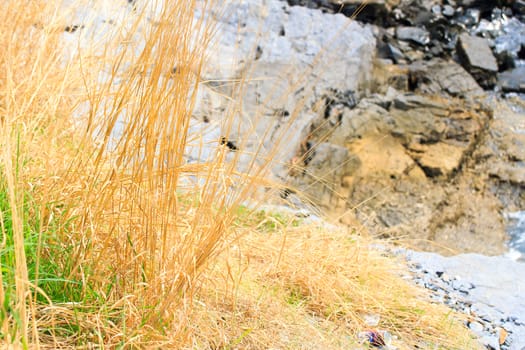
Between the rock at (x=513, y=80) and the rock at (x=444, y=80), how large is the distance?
621 millimetres

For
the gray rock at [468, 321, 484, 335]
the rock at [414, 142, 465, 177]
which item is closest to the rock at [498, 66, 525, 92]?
the rock at [414, 142, 465, 177]

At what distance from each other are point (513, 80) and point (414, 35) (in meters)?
1.69

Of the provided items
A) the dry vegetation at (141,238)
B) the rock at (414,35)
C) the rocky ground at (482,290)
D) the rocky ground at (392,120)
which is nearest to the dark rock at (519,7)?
the rocky ground at (392,120)

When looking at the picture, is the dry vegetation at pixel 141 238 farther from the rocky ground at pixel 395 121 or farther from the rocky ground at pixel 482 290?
the rocky ground at pixel 395 121

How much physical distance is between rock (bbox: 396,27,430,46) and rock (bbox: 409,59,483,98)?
1029 millimetres

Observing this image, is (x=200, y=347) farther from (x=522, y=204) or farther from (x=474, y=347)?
(x=522, y=204)

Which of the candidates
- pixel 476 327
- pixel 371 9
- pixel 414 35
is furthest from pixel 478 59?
pixel 476 327

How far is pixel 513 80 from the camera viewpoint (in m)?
8.39

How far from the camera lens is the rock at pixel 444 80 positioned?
302 inches

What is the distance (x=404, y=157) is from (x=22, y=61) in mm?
4514

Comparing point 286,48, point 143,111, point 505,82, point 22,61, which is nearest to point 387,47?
→ point 505,82

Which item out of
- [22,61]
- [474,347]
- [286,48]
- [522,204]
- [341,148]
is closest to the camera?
[474,347]

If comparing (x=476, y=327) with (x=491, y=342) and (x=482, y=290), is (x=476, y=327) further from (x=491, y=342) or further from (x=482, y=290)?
(x=482, y=290)

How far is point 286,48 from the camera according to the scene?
6664 mm
